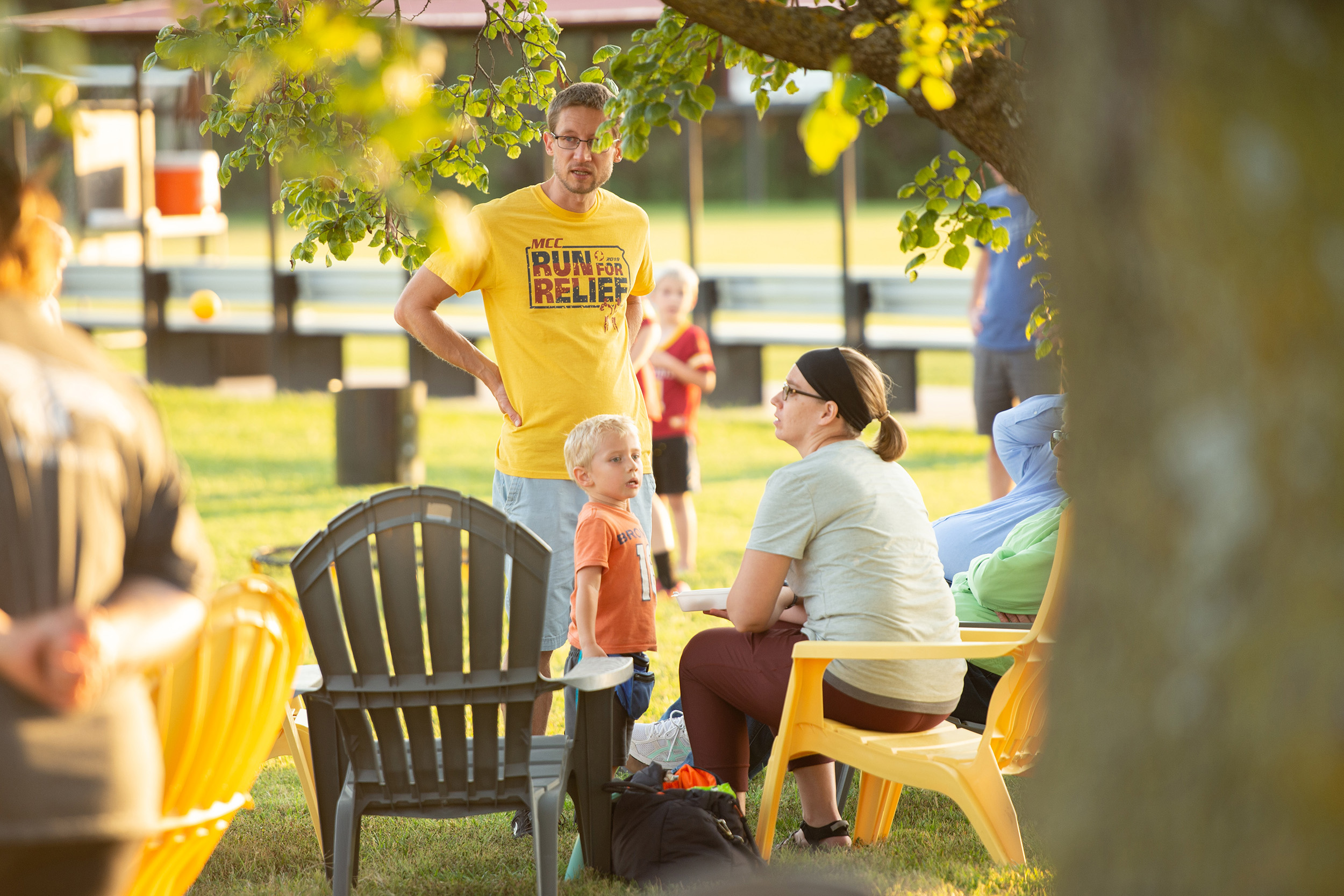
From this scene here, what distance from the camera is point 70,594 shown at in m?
1.77

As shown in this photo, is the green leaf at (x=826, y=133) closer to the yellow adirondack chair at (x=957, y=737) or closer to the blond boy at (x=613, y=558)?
the yellow adirondack chair at (x=957, y=737)

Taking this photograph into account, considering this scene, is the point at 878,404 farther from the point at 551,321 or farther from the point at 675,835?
the point at 675,835

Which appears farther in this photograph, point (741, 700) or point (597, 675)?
point (741, 700)

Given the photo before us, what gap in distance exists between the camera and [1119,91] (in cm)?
121

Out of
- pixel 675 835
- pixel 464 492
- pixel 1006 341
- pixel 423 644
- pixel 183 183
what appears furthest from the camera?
pixel 183 183

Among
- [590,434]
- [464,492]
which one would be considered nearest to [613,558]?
[590,434]

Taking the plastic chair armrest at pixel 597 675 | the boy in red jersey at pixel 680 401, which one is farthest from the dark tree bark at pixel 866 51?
the boy in red jersey at pixel 680 401

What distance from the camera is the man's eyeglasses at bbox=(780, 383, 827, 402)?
3.71 metres

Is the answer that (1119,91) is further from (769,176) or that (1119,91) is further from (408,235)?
(769,176)

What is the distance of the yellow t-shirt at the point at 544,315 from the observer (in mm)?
4230

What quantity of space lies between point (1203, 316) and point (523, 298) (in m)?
3.27

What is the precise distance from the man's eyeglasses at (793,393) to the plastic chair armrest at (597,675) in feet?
2.91

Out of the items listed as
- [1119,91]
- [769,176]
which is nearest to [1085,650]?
[1119,91]

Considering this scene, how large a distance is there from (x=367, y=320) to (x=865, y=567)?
12.4 metres
